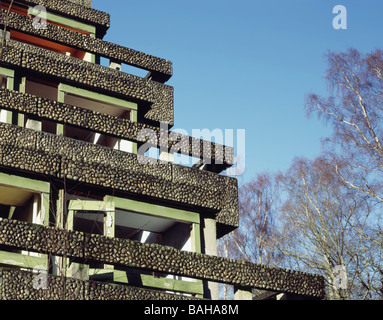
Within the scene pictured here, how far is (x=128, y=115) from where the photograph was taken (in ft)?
78.6

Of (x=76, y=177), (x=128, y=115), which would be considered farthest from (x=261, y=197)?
(x=76, y=177)

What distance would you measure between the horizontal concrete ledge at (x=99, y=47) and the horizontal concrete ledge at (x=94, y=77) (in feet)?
2.45

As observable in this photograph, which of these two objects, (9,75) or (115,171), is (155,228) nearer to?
(115,171)

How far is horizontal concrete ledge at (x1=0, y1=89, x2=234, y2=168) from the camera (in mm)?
19656

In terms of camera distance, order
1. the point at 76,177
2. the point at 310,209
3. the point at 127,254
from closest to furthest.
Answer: the point at 127,254 < the point at 76,177 < the point at 310,209

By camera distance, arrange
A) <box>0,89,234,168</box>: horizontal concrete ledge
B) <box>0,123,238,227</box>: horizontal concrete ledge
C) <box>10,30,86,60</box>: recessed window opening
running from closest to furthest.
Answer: <box>0,123,238,227</box>: horizontal concrete ledge
<box>0,89,234,168</box>: horizontal concrete ledge
<box>10,30,86,60</box>: recessed window opening

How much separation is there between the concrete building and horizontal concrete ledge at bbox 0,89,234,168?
0.04 m

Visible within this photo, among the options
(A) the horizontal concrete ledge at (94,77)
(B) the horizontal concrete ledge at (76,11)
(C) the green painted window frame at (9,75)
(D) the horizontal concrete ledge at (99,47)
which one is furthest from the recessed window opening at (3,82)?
(B) the horizontal concrete ledge at (76,11)

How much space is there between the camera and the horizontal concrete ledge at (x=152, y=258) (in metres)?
13.2

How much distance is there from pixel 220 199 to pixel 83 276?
775 centimetres

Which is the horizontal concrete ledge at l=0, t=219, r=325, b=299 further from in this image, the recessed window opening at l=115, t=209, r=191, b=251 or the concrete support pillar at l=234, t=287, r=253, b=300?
the recessed window opening at l=115, t=209, r=191, b=251

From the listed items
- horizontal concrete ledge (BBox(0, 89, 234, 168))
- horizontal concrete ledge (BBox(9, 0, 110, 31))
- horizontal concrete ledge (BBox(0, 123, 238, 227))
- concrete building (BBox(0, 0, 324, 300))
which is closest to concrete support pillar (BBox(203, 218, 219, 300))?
concrete building (BBox(0, 0, 324, 300))

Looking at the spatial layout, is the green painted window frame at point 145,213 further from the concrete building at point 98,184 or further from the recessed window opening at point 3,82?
the recessed window opening at point 3,82
